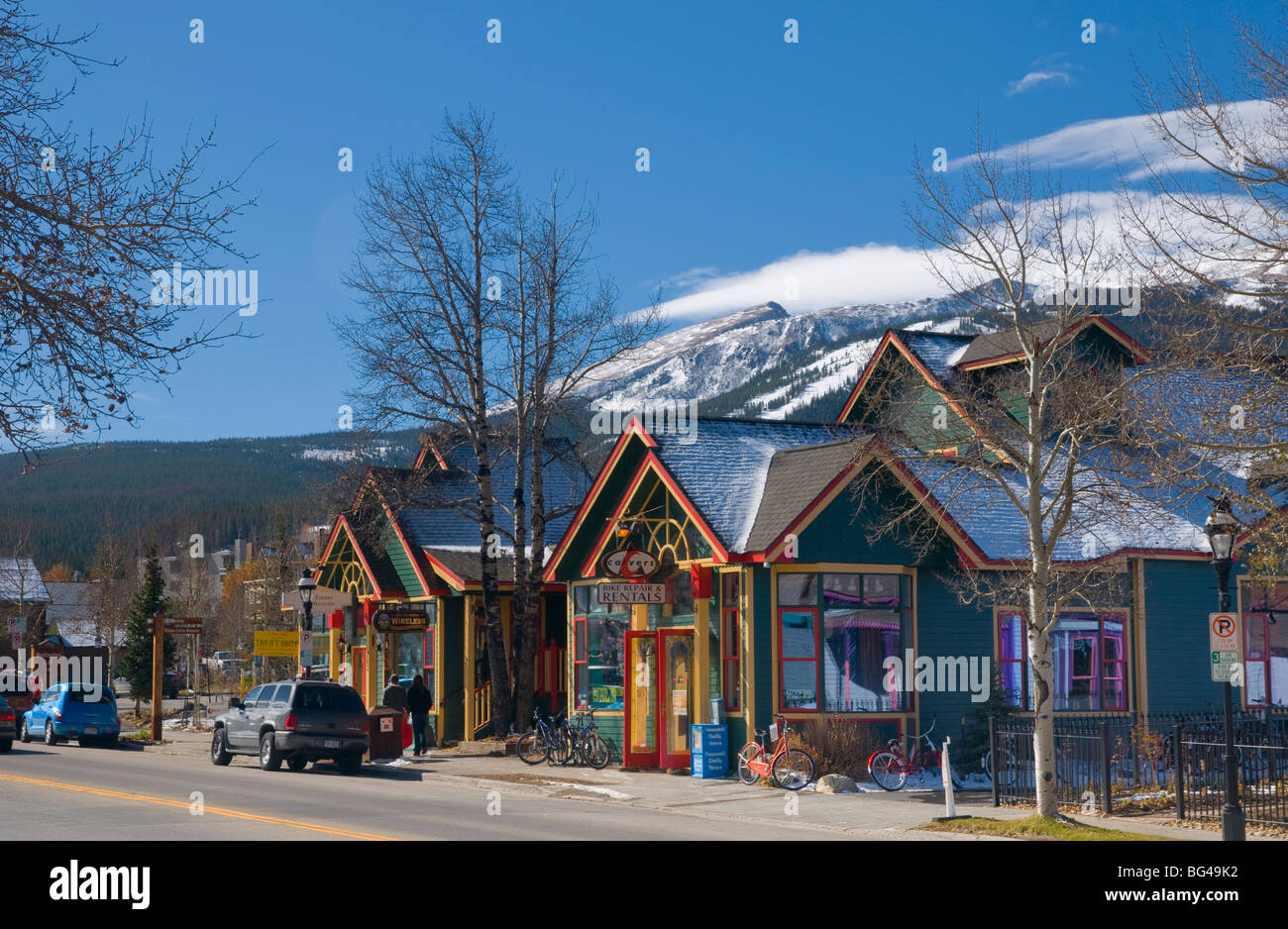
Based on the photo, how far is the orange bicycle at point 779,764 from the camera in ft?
73.6

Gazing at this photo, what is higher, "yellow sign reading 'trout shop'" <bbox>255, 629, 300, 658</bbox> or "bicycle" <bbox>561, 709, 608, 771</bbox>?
"yellow sign reading 'trout shop'" <bbox>255, 629, 300, 658</bbox>

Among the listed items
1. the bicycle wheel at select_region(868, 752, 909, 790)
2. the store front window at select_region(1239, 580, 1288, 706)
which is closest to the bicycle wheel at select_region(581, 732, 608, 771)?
the bicycle wheel at select_region(868, 752, 909, 790)

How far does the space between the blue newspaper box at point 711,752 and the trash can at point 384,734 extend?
7.88 meters

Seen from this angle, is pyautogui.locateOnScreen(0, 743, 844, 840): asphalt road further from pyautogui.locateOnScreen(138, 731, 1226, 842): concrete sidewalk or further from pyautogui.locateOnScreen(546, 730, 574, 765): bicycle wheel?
pyautogui.locateOnScreen(546, 730, 574, 765): bicycle wheel

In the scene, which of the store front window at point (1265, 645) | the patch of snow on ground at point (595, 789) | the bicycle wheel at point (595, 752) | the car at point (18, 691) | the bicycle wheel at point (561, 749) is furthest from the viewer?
the car at point (18, 691)

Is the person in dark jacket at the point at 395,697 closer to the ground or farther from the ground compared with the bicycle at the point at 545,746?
farther from the ground

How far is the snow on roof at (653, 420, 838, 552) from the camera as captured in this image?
25094 millimetres

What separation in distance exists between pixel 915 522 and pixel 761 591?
3199 mm

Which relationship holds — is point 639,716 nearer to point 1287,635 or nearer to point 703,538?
point 703,538

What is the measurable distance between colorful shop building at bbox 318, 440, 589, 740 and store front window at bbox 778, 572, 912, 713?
9.99 m

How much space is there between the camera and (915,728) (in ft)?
81.4

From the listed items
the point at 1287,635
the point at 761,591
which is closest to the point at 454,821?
the point at 761,591

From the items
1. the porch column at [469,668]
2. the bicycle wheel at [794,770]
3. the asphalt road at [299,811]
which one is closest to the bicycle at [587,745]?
the asphalt road at [299,811]

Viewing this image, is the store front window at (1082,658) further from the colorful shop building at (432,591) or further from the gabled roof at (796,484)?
the colorful shop building at (432,591)
